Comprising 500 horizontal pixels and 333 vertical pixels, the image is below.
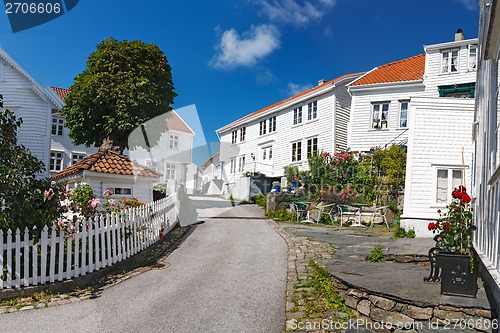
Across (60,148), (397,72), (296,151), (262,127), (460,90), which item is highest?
(397,72)

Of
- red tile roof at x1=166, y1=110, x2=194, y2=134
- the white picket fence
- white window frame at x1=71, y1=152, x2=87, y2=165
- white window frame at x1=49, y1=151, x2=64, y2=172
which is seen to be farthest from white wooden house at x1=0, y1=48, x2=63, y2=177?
the white picket fence

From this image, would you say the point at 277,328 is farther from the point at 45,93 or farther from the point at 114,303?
the point at 45,93

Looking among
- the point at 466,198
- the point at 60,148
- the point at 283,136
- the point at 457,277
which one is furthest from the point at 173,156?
the point at 457,277

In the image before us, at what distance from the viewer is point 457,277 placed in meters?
4.69

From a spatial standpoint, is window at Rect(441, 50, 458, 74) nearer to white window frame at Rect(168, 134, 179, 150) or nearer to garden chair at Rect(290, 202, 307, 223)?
garden chair at Rect(290, 202, 307, 223)

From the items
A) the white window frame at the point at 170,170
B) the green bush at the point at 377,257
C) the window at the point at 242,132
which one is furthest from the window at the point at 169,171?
the green bush at the point at 377,257

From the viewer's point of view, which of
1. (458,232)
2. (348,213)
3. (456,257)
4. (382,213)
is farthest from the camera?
(348,213)

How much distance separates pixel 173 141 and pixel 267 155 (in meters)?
13.9

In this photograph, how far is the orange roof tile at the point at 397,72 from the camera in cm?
2256

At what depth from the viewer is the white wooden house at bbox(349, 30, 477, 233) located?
1229cm

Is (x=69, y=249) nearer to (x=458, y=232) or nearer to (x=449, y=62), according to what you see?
(x=458, y=232)

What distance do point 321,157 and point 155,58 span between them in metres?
11.0

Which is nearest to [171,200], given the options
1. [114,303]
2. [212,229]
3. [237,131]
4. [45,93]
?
[212,229]

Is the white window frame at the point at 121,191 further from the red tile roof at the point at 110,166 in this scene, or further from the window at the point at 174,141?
the window at the point at 174,141
